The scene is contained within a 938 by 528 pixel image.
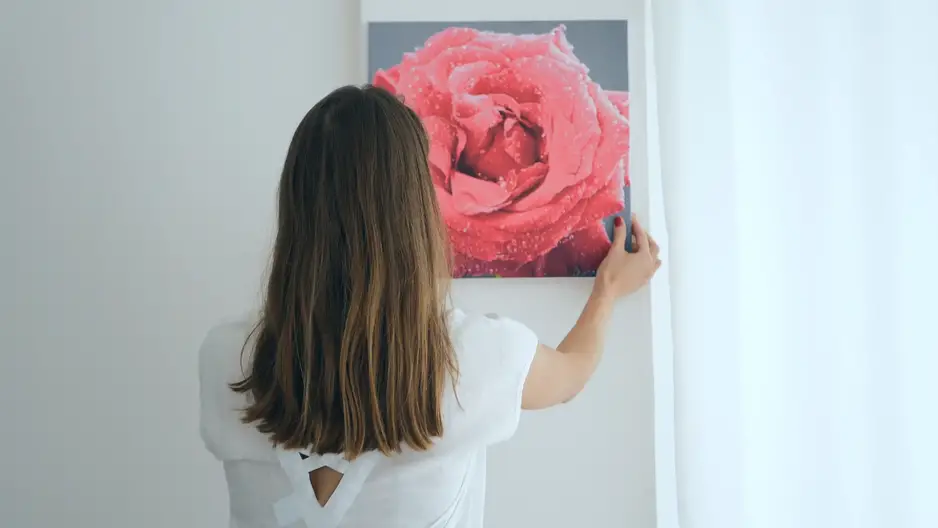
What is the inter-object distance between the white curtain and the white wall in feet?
2.15

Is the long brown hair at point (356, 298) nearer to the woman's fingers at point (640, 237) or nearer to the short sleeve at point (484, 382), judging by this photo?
the short sleeve at point (484, 382)

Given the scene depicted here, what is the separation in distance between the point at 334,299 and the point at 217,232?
64 cm

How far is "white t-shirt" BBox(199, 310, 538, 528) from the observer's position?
3.18 ft

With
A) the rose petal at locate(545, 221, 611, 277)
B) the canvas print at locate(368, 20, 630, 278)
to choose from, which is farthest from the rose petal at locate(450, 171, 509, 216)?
the rose petal at locate(545, 221, 611, 277)

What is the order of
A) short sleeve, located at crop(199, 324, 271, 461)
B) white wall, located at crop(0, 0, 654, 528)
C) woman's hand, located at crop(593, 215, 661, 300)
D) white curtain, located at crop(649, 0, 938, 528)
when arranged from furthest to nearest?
white wall, located at crop(0, 0, 654, 528), woman's hand, located at crop(593, 215, 661, 300), short sleeve, located at crop(199, 324, 271, 461), white curtain, located at crop(649, 0, 938, 528)

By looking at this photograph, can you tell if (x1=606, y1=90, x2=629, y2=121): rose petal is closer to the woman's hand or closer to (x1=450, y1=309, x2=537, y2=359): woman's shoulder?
the woman's hand

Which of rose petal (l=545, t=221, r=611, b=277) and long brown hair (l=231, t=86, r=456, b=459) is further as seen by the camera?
rose petal (l=545, t=221, r=611, b=277)

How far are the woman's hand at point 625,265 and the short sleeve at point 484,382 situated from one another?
400 millimetres

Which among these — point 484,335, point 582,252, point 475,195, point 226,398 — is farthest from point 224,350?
point 582,252

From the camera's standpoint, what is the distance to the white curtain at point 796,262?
34.5 inches

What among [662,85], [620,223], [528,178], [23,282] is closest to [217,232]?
[23,282]

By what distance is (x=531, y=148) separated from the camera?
138cm

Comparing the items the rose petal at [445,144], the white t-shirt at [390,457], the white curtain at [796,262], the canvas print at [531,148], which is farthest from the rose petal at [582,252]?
the white t-shirt at [390,457]

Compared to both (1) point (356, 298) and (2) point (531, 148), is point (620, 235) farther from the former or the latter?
(1) point (356, 298)
